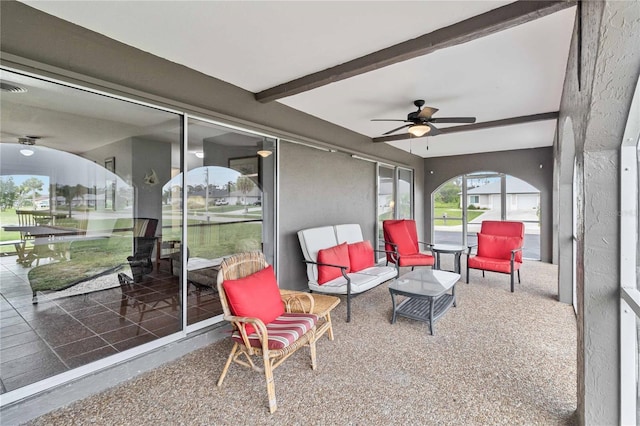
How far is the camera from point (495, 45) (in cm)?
253

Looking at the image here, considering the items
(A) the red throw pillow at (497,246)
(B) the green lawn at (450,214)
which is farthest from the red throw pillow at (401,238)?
(B) the green lawn at (450,214)

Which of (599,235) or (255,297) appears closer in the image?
(599,235)

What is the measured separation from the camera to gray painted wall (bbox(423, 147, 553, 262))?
695 cm

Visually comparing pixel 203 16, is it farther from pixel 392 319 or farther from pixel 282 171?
pixel 392 319

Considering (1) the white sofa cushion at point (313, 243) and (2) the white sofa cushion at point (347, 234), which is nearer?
(1) the white sofa cushion at point (313, 243)

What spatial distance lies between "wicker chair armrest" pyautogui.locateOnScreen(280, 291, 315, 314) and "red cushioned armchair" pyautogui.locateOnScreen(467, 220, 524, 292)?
11.1ft

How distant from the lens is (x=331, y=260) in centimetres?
393

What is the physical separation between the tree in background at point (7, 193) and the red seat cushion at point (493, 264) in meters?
6.23

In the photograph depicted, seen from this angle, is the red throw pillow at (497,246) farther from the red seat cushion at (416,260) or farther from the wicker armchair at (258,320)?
the wicker armchair at (258,320)

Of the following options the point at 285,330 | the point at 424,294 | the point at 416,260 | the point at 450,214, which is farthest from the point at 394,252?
the point at 450,214

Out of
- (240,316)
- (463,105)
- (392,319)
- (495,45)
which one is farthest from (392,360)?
(463,105)

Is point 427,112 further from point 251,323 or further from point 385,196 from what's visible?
point 385,196

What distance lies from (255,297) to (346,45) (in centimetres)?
224

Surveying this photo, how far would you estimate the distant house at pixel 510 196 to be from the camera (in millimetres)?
7488
